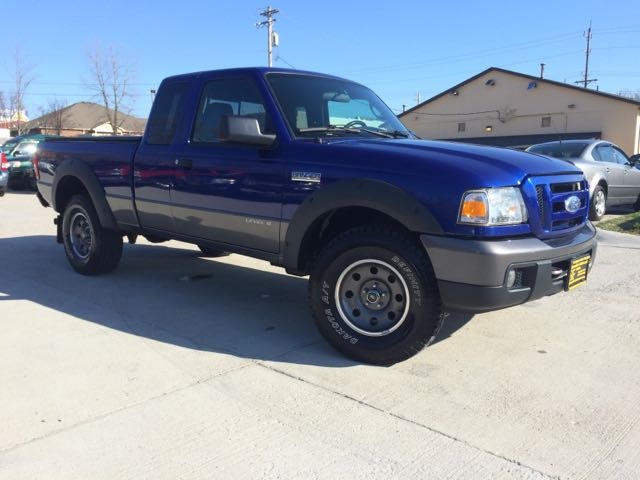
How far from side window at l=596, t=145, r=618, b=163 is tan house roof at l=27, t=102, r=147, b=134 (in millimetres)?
55271

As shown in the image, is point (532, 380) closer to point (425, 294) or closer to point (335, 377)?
point (425, 294)

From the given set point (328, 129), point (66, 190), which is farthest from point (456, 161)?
point (66, 190)

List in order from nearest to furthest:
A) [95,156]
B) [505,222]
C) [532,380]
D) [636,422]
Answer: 1. [636,422]
2. [505,222]
3. [532,380]
4. [95,156]

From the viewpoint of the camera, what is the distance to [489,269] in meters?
3.15

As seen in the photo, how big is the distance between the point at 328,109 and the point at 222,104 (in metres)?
0.91

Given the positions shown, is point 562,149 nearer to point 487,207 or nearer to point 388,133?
point 388,133

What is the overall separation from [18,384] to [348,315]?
209cm

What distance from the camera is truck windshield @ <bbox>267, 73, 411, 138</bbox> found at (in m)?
4.25

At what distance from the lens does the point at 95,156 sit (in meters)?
5.64

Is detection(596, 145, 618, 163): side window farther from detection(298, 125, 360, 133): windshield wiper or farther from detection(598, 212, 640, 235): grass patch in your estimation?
detection(298, 125, 360, 133): windshield wiper

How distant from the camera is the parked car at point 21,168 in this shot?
17.3 m

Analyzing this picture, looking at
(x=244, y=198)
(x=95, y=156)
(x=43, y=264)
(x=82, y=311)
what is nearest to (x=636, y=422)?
(x=244, y=198)

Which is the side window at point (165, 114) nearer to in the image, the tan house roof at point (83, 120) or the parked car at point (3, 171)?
the parked car at point (3, 171)

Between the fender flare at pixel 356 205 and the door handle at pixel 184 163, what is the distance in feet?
3.90
